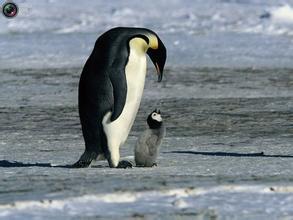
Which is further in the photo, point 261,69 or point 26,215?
point 261,69

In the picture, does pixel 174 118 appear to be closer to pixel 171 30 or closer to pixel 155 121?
pixel 155 121

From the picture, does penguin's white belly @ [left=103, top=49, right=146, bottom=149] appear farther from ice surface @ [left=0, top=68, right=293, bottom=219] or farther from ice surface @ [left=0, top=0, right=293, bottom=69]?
ice surface @ [left=0, top=0, right=293, bottom=69]

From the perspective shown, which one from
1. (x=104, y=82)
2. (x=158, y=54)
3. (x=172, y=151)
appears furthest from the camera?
(x=172, y=151)

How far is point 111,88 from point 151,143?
0.41 meters

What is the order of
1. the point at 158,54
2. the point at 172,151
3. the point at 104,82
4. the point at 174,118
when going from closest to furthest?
the point at 104,82 < the point at 158,54 < the point at 172,151 < the point at 174,118

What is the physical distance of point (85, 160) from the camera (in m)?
6.96

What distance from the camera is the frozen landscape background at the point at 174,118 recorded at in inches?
216

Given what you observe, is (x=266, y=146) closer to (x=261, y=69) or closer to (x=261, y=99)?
(x=261, y=99)

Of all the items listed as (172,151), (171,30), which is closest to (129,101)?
(172,151)

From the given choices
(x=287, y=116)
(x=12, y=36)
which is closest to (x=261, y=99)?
(x=287, y=116)

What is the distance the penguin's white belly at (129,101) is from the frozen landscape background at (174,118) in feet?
0.72

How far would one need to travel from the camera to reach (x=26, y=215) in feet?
16.9


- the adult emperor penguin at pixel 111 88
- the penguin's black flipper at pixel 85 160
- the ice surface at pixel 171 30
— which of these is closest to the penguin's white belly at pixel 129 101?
the adult emperor penguin at pixel 111 88

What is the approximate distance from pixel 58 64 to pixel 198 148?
7.36 metres
